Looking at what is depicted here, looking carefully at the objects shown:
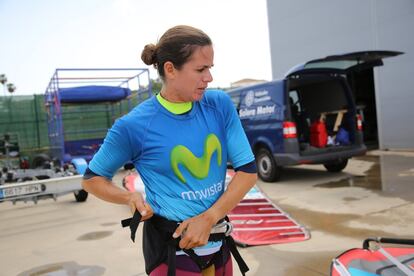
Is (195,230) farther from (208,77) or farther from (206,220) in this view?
(208,77)

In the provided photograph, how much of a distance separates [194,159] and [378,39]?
1118 centimetres

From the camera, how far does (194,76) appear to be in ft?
4.78

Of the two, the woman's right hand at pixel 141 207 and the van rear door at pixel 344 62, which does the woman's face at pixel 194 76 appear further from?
the van rear door at pixel 344 62

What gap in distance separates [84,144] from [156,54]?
10.4m

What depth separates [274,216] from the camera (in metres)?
5.07

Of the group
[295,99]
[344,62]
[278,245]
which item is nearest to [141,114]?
[278,245]

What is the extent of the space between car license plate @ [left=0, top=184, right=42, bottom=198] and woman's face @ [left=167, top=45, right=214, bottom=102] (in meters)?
5.01

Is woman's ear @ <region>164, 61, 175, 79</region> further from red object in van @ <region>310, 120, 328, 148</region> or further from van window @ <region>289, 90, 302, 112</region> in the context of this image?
van window @ <region>289, 90, 302, 112</region>

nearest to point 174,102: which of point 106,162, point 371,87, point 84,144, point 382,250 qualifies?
point 106,162

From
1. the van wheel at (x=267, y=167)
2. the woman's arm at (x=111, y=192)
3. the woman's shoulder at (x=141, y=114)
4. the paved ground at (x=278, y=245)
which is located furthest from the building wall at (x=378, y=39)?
the woman's arm at (x=111, y=192)

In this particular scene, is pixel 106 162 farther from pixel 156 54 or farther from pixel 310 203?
pixel 310 203

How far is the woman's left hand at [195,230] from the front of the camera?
139 centimetres

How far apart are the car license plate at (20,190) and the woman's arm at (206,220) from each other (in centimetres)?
502

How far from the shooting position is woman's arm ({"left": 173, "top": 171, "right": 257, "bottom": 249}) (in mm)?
1396
